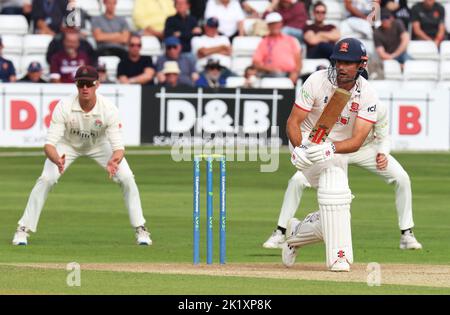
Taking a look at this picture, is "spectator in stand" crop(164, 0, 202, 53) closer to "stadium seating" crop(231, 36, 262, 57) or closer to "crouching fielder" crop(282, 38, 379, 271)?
"stadium seating" crop(231, 36, 262, 57)

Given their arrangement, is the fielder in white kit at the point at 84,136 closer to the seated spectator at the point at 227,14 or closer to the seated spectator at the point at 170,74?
the seated spectator at the point at 170,74

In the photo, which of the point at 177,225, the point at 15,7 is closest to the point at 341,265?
the point at 177,225

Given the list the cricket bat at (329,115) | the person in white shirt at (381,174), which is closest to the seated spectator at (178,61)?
the person in white shirt at (381,174)

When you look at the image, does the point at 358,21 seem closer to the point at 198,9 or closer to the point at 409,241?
the point at 198,9

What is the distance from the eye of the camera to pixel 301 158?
35.1ft

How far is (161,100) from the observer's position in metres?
23.8

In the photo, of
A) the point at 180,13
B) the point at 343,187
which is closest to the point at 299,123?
the point at 343,187

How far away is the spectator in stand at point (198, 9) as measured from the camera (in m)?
26.7

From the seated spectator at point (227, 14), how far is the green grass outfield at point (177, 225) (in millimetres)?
3656

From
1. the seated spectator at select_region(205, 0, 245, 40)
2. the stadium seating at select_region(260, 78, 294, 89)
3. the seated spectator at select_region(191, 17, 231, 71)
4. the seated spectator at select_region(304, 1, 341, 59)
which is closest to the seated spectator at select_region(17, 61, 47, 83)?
the seated spectator at select_region(191, 17, 231, 71)

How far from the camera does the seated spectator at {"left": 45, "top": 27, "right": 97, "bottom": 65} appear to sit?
2456 cm

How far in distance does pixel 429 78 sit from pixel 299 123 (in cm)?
1587

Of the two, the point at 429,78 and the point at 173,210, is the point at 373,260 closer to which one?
the point at 173,210

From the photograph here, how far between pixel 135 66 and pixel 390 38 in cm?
504
